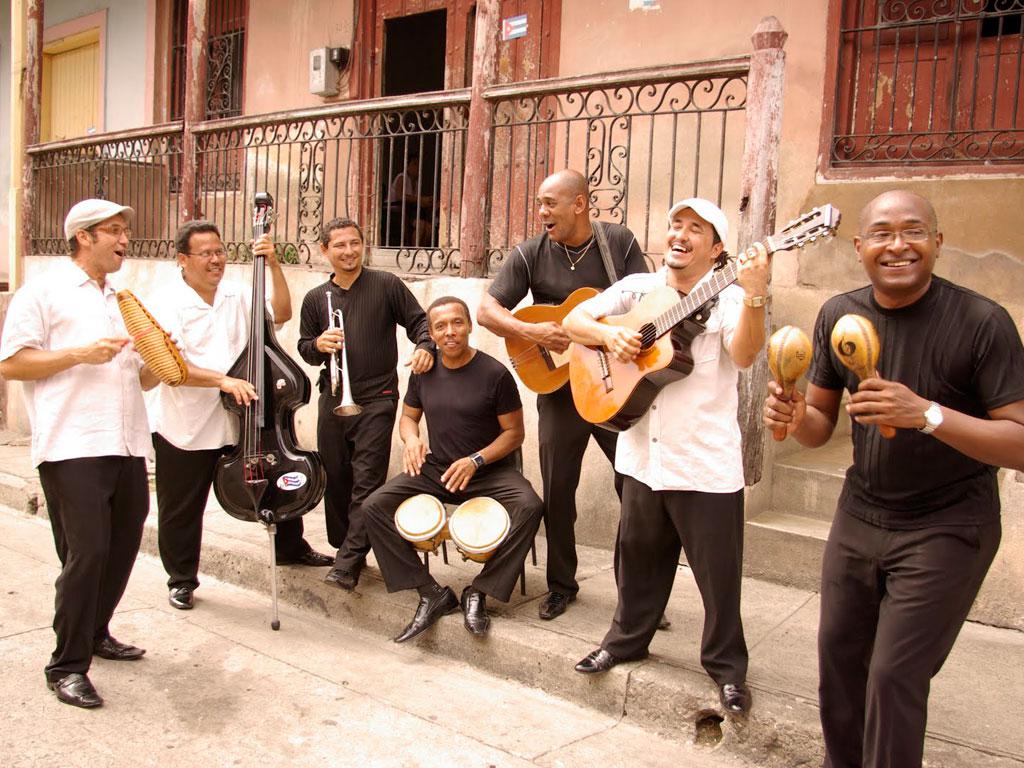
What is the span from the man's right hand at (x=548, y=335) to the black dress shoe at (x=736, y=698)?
167 centimetres

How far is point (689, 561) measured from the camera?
380cm

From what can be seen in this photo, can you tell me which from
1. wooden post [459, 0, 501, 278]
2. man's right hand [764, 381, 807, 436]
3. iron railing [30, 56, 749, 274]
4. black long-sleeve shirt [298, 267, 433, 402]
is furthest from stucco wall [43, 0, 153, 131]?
man's right hand [764, 381, 807, 436]

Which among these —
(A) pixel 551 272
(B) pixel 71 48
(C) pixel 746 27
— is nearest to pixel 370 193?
(C) pixel 746 27

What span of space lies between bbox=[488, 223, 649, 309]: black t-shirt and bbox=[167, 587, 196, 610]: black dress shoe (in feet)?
7.71

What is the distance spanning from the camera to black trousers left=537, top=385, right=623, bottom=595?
463cm

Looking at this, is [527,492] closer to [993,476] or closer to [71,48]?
[993,476]

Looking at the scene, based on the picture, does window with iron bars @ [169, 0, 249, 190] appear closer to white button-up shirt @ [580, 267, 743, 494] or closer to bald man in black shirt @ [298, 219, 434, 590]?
bald man in black shirt @ [298, 219, 434, 590]

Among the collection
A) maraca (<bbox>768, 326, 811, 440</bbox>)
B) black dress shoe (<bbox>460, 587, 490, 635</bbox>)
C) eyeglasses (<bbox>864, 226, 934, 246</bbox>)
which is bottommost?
black dress shoe (<bbox>460, 587, 490, 635</bbox>)

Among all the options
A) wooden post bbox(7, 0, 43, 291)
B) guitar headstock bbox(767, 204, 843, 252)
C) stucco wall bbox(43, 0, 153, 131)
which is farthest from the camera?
stucco wall bbox(43, 0, 153, 131)

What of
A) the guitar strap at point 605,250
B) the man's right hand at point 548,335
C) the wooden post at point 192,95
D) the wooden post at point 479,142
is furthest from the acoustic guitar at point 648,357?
the wooden post at point 192,95

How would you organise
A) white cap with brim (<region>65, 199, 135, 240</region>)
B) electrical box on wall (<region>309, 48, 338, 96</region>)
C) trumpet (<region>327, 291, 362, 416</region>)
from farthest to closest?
electrical box on wall (<region>309, 48, 338, 96</region>)
trumpet (<region>327, 291, 362, 416</region>)
white cap with brim (<region>65, 199, 135, 240</region>)

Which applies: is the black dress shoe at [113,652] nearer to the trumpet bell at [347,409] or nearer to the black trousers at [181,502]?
the black trousers at [181,502]

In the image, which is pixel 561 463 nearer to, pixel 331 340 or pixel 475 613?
pixel 475 613

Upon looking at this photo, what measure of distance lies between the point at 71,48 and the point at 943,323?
13532 mm
